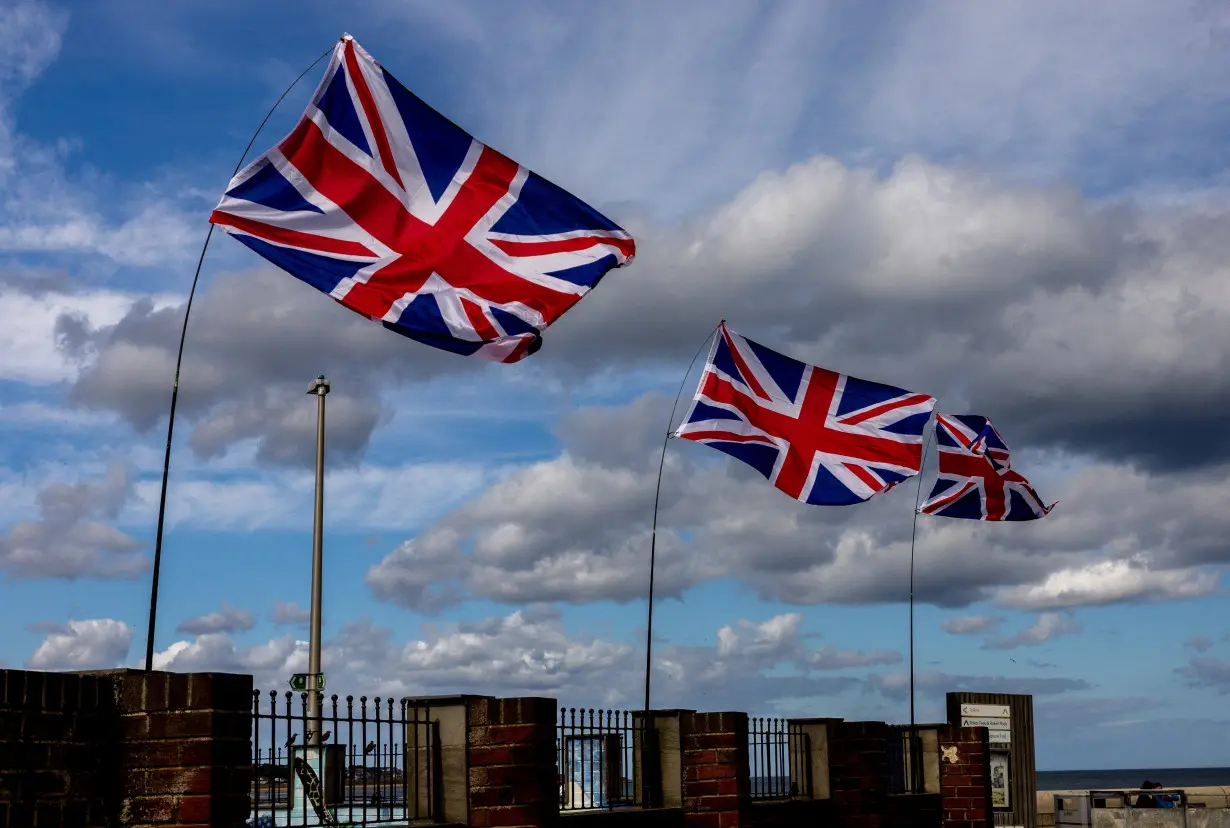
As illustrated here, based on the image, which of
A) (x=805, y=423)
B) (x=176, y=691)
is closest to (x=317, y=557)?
(x=805, y=423)

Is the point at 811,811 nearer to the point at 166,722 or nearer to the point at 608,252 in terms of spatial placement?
the point at 608,252

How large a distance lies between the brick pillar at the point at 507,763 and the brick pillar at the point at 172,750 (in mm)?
3797

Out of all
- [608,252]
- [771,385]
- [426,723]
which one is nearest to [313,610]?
[771,385]

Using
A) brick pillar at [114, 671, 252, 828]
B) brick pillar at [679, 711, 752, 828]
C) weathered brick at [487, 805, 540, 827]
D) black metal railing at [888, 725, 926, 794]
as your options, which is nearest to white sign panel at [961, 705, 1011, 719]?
black metal railing at [888, 725, 926, 794]

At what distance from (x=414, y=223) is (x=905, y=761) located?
1470 centimetres

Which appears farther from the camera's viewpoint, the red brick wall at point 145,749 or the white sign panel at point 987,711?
the white sign panel at point 987,711

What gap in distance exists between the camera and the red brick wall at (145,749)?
8.93 m

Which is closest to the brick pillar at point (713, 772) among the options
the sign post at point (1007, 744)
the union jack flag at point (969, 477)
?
the union jack flag at point (969, 477)

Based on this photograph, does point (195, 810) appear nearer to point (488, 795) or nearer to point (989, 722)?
point (488, 795)

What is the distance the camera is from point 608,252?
12.0 m

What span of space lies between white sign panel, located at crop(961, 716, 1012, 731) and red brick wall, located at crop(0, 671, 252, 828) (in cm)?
2038

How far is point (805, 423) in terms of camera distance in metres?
→ 19.3

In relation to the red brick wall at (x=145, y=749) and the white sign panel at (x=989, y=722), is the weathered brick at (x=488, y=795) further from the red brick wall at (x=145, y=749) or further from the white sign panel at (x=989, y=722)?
the white sign panel at (x=989, y=722)

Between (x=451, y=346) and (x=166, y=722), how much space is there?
3.37m
